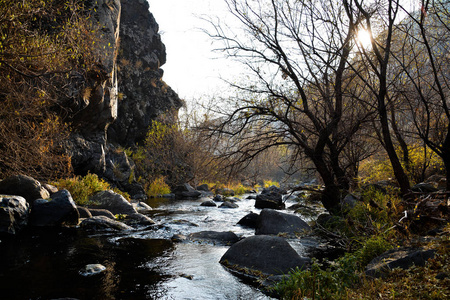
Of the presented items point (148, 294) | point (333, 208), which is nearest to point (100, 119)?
point (333, 208)

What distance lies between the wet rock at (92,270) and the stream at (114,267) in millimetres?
83

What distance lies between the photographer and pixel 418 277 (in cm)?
300

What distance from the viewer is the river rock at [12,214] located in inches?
270

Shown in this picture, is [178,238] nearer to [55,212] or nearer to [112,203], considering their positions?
[55,212]

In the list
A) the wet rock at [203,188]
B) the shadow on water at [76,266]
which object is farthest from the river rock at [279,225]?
the wet rock at [203,188]

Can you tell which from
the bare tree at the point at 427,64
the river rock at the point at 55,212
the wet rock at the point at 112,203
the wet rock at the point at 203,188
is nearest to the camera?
the bare tree at the point at 427,64

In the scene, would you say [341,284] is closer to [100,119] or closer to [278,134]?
[278,134]

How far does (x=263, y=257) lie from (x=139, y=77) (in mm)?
25162

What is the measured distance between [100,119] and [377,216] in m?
14.0

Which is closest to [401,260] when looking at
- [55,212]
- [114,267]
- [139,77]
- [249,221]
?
[114,267]

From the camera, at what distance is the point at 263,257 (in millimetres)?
5391

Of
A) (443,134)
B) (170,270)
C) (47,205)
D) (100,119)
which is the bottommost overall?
(170,270)

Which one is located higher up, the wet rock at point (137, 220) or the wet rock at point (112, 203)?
the wet rock at point (112, 203)

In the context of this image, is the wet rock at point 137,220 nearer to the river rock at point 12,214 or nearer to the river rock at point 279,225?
the river rock at point 12,214
